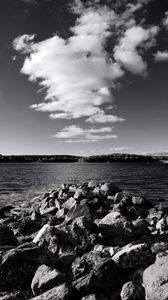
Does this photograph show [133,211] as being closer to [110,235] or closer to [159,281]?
[110,235]

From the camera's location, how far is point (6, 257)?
8.99 m

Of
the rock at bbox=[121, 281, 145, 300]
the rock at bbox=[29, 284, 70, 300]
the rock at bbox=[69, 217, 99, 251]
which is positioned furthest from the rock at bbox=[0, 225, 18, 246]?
the rock at bbox=[121, 281, 145, 300]

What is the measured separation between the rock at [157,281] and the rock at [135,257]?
85 centimetres

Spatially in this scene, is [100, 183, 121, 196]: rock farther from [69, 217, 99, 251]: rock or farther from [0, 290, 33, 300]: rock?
[0, 290, 33, 300]: rock

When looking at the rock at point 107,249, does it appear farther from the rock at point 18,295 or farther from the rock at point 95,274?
the rock at point 18,295

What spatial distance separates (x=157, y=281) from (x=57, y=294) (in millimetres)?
2512

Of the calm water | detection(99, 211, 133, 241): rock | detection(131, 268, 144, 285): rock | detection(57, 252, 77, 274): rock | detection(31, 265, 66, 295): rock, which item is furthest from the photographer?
the calm water

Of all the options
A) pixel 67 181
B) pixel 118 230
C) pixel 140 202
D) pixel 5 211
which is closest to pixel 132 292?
pixel 118 230

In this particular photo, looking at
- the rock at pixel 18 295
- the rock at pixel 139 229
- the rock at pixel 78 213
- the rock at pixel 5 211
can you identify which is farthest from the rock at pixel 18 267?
the rock at pixel 5 211

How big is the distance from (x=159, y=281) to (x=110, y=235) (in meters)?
5.07

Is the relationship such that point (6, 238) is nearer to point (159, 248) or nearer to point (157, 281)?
point (159, 248)

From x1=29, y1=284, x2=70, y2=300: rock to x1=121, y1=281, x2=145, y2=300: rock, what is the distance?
4.57 ft

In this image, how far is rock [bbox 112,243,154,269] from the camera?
8.85 m

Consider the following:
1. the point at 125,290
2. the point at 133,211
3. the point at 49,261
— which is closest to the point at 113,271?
the point at 125,290
